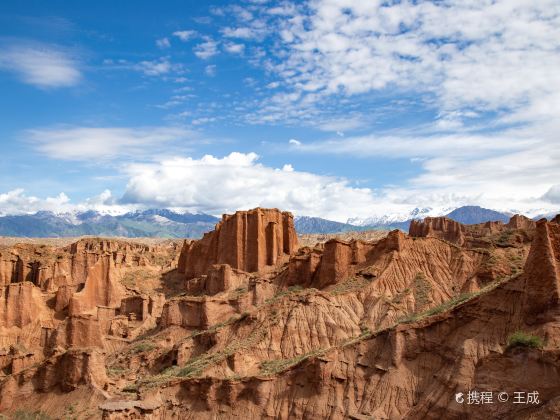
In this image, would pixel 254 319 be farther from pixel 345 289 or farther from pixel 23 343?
pixel 23 343

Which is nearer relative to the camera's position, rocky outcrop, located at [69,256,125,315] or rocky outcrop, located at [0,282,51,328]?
rocky outcrop, located at [0,282,51,328]

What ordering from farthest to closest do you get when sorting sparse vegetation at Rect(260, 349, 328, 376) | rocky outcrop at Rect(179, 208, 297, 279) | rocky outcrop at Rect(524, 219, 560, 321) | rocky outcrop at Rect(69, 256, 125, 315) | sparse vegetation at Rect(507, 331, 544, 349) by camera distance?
rocky outcrop at Rect(179, 208, 297, 279)
rocky outcrop at Rect(69, 256, 125, 315)
sparse vegetation at Rect(260, 349, 328, 376)
rocky outcrop at Rect(524, 219, 560, 321)
sparse vegetation at Rect(507, 331, 544, 349)

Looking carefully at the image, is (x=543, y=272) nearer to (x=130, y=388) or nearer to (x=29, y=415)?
A: (x=130, y=388)

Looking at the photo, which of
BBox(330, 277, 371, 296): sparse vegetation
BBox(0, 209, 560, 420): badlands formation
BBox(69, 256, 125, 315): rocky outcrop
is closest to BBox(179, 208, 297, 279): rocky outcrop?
BBox(0, 209, 560, 420): badlands formation

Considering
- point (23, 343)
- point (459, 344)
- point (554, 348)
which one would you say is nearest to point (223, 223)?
point (23, 343)

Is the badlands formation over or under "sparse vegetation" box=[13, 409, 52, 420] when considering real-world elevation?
over

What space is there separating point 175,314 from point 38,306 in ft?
57.0

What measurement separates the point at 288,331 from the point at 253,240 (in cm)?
3148

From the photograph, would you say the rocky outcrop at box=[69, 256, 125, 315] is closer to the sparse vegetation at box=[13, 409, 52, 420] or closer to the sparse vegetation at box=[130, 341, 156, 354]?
the sparse vegetation at box=[130, 341, 156, 354]

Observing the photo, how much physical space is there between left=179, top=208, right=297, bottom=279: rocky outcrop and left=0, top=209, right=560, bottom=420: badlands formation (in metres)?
0.22

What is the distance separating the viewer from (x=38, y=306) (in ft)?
217

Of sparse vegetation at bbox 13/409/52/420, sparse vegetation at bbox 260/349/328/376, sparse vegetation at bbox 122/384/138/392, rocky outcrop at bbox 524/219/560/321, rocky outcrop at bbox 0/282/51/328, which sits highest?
rocky outcrop at bbox 524/219/560/321

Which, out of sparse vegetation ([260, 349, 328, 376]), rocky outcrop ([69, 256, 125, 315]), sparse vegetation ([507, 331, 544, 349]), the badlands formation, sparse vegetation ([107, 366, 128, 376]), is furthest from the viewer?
rocky outcrop ([69, 256, 125, 315])

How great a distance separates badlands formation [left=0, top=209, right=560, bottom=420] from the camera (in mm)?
26875
